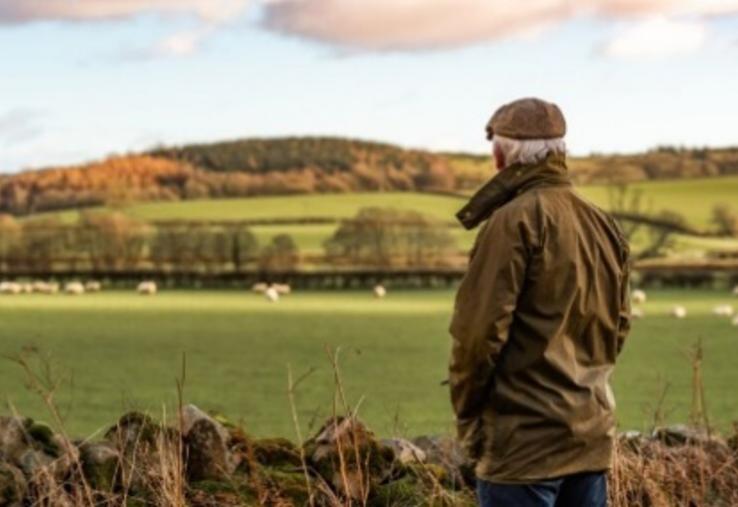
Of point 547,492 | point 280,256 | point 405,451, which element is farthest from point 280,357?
point 280,256

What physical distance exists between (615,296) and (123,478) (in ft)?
7.47

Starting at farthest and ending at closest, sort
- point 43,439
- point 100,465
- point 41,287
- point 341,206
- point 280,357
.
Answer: point 341,206, point 41,287, point 280,357, point 43,439, point 100,465

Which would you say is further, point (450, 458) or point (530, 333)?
point (450, 458)

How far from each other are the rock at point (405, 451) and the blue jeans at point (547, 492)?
7.49ft

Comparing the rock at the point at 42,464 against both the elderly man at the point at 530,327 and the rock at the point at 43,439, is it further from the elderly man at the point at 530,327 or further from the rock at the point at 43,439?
the elderly man at the point at 530,327

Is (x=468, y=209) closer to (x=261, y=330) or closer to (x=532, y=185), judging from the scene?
(x=532, y=185)

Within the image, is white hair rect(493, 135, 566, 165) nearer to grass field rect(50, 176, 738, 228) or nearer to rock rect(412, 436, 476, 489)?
Answer: rock rect(412, 436, 476, 489)

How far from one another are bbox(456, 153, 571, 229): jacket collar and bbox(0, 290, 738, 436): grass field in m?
1.50

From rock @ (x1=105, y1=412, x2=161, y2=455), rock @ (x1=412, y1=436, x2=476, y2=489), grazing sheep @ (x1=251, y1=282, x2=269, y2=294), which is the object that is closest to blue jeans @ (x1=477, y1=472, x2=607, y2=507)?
rock @ (x1=412, y1=436, x2=476, y2=489)

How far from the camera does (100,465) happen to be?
618cm

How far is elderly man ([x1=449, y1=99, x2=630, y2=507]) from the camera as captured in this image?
396 centimetres

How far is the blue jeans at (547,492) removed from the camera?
13.5 ft

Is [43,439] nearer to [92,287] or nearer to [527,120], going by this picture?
[527,120]

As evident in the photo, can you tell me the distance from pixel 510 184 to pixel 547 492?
860mm
